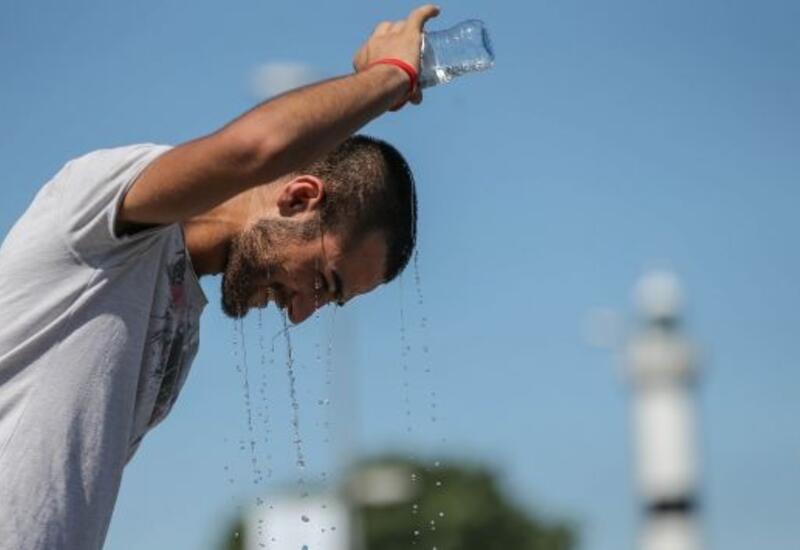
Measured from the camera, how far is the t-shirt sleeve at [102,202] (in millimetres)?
5270

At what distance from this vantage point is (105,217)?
5.27m

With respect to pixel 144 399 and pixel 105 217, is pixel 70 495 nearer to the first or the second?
pixel 144 399

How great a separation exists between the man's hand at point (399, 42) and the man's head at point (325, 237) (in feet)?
1.36

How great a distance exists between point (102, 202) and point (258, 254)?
633 mm

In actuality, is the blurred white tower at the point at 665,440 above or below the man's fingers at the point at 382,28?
above

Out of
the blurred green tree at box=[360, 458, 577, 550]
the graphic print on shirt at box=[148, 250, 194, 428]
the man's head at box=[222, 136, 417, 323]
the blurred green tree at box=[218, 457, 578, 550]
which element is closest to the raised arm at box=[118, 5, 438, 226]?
the graphic print on shirt at box=[148, 250, 194, 428]

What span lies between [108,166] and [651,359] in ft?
128

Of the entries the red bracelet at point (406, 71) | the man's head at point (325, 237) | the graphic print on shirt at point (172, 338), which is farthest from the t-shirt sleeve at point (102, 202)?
the red bracelet at point (406, 71)

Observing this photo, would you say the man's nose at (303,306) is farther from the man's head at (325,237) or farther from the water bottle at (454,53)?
the water bottle at (454,53)

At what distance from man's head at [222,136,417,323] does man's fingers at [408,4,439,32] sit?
497 mm

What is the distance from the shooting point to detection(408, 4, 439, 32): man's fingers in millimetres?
5684

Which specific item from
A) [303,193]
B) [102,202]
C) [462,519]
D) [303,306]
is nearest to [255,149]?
[102,202]

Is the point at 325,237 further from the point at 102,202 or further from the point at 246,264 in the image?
the point at 102,202

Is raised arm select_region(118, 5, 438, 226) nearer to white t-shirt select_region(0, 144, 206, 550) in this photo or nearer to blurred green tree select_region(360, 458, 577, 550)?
white t-shirt select_region(0, 144, 206, 550)
